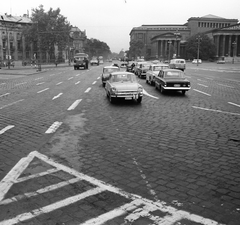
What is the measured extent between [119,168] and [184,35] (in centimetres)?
16128

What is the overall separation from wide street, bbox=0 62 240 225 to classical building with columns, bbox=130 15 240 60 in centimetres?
10647

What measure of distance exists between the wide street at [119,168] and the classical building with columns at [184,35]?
10647 cm

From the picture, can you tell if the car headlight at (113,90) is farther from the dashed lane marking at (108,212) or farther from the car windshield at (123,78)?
the dashed lane marking at (108,212)

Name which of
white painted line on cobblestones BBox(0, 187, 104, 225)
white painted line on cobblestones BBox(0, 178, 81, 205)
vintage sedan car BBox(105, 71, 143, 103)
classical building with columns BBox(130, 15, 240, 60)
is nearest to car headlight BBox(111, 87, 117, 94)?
vintage sedan car BBox(105, 71, 143, 103)

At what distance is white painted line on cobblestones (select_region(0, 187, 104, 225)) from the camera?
157 inches

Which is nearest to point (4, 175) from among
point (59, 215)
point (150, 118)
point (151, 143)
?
point (59, 215)

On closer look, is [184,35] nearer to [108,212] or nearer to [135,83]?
[135,83]

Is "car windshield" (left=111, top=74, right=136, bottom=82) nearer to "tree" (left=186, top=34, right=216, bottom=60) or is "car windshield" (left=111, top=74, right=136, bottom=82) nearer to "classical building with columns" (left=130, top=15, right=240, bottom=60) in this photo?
"tree" (left=186, top=34, right=216, bottom=60)

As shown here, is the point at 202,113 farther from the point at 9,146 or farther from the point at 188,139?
the point at 9,146

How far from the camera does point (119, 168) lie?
19.5ft

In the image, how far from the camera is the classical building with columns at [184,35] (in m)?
119

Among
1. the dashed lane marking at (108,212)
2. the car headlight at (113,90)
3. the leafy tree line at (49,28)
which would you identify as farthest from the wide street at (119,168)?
the leafy tree line at (49,28)

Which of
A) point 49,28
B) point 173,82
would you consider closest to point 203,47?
point 49,28

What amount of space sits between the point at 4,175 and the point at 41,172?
0.70m
